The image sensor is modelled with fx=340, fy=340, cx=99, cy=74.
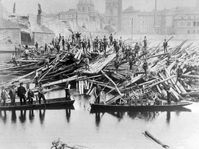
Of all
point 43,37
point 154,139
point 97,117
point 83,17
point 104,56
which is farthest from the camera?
point 43,37

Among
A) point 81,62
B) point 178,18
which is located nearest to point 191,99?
point 178,18

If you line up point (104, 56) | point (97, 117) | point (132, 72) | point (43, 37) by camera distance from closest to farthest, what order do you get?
point (97, 117) < point (132, 72) < point (104, 56) < point (43, 37)

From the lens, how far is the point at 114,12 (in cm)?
333

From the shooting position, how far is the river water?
3.13 m

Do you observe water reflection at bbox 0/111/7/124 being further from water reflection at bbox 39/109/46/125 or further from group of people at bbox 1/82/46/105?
water reflection at bbox 39/109/46/125

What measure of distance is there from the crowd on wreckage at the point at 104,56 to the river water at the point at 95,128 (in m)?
0.14

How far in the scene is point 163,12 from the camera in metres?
3.41

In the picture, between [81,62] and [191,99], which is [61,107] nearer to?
[81,62]

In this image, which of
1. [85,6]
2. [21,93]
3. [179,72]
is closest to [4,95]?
[21,93]

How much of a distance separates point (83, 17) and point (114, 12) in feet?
1.15

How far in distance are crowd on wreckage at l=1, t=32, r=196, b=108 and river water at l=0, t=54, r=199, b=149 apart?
140 millimetres

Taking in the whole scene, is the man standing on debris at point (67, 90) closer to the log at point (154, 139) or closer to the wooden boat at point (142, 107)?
the wooden boat at point (142, 107)

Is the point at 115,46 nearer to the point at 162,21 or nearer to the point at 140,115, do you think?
the point at 162,21

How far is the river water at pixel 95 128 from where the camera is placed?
3131mm
